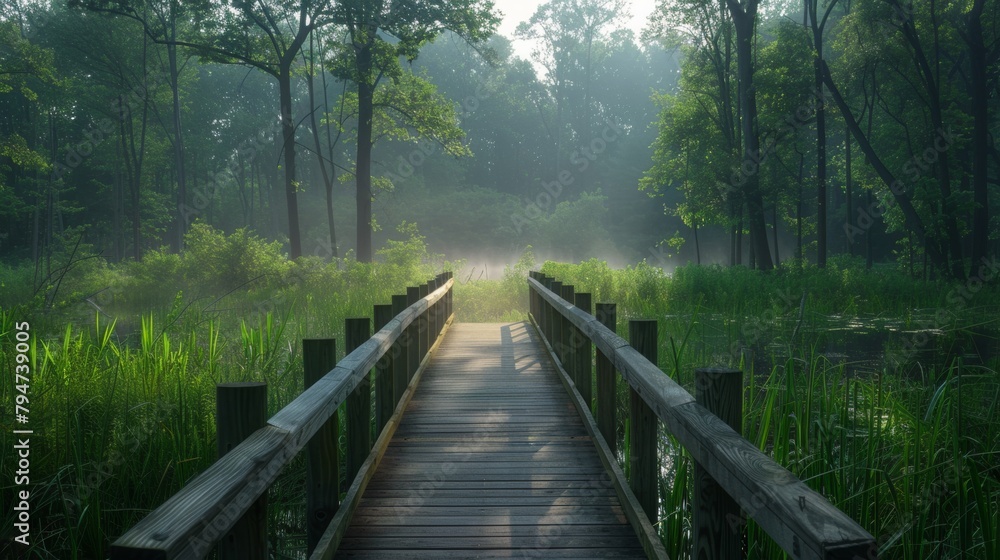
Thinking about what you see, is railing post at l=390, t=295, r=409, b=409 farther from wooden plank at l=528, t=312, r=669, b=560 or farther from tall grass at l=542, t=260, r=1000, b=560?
tall grass at l=542, t=260, r=1000, b=560

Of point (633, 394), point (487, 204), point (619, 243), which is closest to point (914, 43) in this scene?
point (633, 394)

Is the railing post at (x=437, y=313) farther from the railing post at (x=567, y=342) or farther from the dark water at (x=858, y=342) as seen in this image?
the dark water at (x=858, y=342)

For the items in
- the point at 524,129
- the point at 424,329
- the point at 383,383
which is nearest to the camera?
the point at 383,383

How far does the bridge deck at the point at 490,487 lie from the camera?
10.5ft

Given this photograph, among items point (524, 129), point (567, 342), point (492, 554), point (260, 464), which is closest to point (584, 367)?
point (567, 342)

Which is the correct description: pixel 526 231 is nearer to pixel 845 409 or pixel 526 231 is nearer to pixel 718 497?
pixel 845 409

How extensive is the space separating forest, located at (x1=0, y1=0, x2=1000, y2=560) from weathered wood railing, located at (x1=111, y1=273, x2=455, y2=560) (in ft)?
3.25

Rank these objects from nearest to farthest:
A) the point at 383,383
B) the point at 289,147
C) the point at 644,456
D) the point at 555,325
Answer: the point at 644,456 → the point at 383,383 → the point at 555,325 → the point at 289,147

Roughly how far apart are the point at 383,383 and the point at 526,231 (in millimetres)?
44718

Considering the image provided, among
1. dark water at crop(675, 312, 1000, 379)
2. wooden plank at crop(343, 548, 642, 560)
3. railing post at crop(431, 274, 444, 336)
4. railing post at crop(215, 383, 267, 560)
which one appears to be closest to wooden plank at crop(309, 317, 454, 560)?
wooden plank at crop(343, 548, 642, 560)

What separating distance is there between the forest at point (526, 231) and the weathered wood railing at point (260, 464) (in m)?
0.99

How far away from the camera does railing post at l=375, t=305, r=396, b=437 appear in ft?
15.4

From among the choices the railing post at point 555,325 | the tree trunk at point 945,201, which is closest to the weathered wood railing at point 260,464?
the railing post at point 555,325

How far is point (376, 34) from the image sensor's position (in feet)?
69.6
